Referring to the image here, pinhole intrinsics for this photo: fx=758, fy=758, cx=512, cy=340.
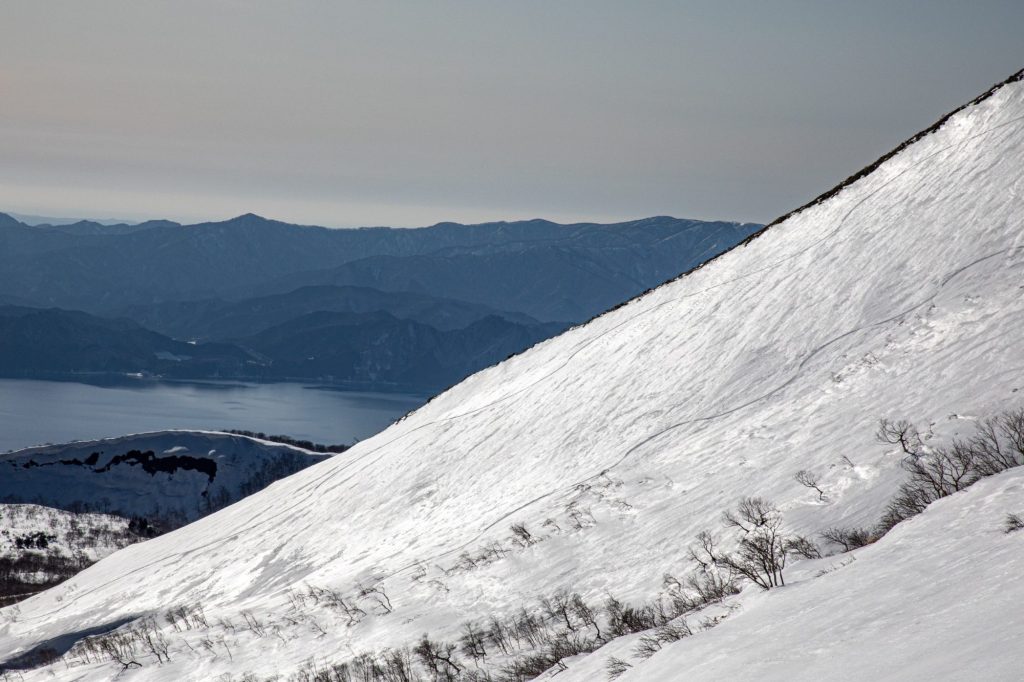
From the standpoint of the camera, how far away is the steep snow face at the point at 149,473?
149m

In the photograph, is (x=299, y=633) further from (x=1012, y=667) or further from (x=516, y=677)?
(x=1012, y=667)

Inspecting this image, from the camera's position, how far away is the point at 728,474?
60.0 ft

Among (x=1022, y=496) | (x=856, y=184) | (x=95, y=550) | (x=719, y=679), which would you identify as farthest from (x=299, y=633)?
(x=95, y=550)

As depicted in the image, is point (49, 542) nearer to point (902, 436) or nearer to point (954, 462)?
point (902, 436)

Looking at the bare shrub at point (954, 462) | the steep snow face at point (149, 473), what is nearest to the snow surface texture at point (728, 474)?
the bare shrub at point (954, 462)

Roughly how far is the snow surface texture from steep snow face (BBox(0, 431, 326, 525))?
124708mm

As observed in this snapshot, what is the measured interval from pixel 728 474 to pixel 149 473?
164221 mm

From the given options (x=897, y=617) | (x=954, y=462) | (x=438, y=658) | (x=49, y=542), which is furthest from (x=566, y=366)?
(x=49, y=542)

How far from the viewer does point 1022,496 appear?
8.55 metres

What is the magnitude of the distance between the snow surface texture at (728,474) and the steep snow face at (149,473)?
409 feet

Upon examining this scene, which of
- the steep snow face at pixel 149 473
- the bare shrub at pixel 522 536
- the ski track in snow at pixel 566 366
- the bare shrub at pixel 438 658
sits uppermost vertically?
the steep snow face at pixel 149 473

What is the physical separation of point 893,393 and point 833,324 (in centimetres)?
543

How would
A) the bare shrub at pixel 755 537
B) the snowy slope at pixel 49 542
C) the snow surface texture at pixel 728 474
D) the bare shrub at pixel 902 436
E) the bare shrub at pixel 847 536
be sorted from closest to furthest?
the snow surface texture at pixel 728 474, the bare shrub at pixel 755 537, the bare shrub at pixel 847 536, the bare shrub at pixel 902 436, the snowy slope at pixel 49 542

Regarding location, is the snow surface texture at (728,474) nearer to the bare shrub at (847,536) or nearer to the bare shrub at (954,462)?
the bare shrub at (847,536)
